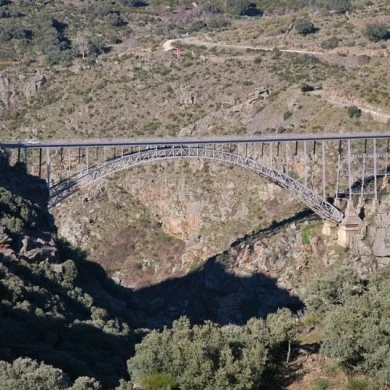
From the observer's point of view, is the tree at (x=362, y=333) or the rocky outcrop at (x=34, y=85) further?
the rocky outcrop at (x=34, y=85)

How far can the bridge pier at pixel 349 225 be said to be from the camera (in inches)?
2901

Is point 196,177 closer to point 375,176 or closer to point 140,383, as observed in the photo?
point 375,176

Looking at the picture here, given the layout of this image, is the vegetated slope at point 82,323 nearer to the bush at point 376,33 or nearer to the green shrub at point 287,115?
the green shrub at point 287,115

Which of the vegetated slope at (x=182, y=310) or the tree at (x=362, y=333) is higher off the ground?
the tree at (x=362, y=333)

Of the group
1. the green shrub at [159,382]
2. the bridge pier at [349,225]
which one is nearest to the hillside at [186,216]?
the green shrub at [159,382]

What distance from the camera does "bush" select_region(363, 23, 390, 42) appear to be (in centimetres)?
10344

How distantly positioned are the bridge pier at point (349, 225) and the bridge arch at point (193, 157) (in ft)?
1.56

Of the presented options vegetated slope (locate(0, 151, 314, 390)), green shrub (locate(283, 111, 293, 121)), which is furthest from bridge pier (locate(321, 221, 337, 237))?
green shrub (locate(283, 111, 293, 121))

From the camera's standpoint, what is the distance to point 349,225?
2901 inches

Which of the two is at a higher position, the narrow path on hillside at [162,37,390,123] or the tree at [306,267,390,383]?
the tree at [306,267,390,383]

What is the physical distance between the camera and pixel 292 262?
75812 mm

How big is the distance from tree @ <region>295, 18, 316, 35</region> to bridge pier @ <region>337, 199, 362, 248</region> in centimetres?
3776

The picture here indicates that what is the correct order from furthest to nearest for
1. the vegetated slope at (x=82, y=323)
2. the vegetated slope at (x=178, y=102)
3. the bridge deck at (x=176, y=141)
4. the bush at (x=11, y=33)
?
the bush at (x=11, y=33) → the vegetated slope at (x=178, y=102) → the bridge deck at (x=176, y=141) → the vegetated slope at (x=82, y=323)

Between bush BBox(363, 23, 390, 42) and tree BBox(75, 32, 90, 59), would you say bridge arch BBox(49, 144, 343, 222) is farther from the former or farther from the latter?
tree BBox(75, 32, 90, 59)
